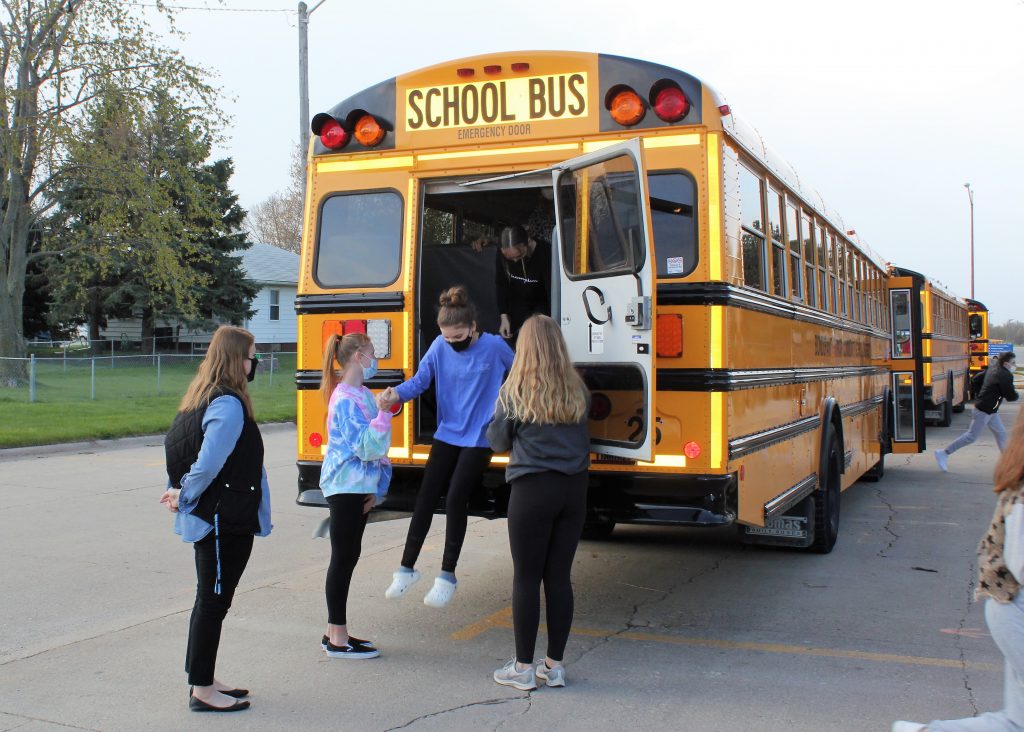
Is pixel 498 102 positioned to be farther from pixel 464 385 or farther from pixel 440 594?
pixel 440 594

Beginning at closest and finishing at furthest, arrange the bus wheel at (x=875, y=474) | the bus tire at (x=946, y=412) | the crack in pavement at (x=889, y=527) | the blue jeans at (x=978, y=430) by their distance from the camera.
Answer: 1. the crack in pavement at (x=889, y=527)
2. the bus wheel at (x=875, y=474)
3. the blue jeans at (x=978, y=430)
4. the bus tire at (x=946, y=412)

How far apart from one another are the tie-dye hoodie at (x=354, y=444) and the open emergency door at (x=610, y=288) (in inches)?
42.4

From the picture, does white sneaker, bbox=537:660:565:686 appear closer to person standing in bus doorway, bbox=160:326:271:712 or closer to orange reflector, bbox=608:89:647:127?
person standing in bus doorway, bbox=160:326:271:712

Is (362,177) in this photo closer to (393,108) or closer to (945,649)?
(393,108)

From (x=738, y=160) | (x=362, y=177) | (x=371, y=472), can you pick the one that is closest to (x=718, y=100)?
(x=738, y=160)

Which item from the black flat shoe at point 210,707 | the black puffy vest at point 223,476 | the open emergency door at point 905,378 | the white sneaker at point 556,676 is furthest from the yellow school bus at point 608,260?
the open emergency door at point 905,378

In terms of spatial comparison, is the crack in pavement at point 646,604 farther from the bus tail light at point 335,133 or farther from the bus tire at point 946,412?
the bus tire at point 946,412

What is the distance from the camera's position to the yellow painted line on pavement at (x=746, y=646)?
5.14 m

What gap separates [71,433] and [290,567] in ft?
32.7

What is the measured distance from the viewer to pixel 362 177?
19.7ft

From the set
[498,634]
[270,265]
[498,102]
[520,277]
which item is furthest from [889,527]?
[270,265]

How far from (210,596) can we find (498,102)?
→ 10.2ft

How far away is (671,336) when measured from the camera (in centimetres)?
519

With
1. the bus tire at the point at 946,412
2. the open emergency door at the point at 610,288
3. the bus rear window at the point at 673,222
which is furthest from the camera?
the bus tire at the point at 946,412
